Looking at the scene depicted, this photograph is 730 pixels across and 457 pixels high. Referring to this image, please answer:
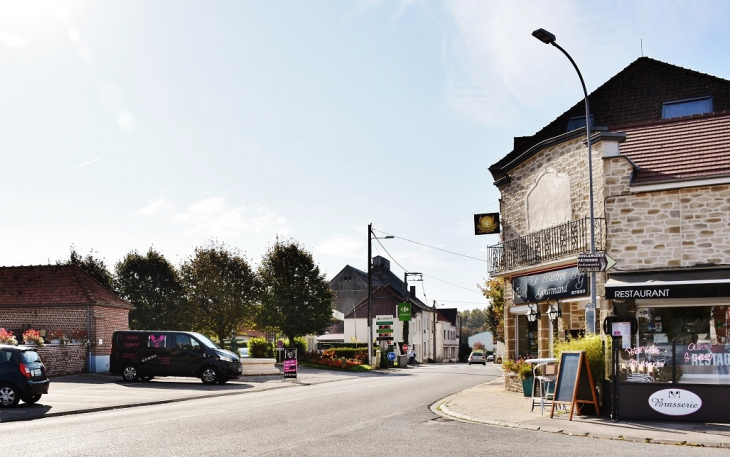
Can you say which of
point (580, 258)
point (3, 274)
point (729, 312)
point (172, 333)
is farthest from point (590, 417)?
point (3, 274)

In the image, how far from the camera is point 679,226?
67.0ft

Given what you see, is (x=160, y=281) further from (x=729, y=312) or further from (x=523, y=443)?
(x=523, y=443)

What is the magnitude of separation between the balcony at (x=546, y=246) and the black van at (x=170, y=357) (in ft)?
34.5

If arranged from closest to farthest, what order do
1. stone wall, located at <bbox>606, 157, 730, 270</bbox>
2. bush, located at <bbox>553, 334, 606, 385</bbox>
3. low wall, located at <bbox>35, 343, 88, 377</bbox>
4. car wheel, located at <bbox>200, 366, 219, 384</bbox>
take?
bush, located at <bbox>553, 334, 606, 385</bbox>
stone wall, located at <bbox>606, 157, 730, 270</bbox>
car wheel, located at <bbox>200, 366, 219, 384</bbox>
low wall, located at <bbox>35, 343, 88, 377</bbox>

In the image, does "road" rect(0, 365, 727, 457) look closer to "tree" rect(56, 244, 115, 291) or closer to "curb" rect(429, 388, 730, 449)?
"curb" rect(429, 388, 730, 449)

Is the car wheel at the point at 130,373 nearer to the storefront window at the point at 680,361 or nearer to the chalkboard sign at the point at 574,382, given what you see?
the chalkboard sign at the point at 574,382

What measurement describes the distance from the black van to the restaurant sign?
1099 cm

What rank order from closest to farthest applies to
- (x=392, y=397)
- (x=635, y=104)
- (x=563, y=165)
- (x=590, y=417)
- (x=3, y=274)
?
1. (x=590, y=417)
2. (x=392, y=397)
3. (x=563, y=165)
4. (x=635, y=104)
5. (x=3, y=274)

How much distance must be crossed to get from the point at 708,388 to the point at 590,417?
7.77 ft

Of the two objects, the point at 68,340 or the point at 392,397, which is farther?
the point at 68,340

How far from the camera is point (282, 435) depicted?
40.0ft

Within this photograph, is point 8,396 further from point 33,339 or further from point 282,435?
point 33,339

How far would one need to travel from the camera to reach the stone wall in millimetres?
20031

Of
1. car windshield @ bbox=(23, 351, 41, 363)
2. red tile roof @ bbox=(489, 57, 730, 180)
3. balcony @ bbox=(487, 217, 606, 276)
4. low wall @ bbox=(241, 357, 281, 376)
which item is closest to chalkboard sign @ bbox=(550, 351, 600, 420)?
balcony @ bbox=(487, 217, 606, 276)
